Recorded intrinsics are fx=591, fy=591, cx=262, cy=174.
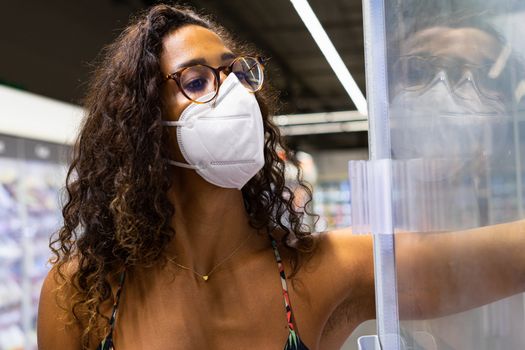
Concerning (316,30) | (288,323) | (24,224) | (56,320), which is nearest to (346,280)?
(288,323)

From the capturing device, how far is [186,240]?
3.95 ft

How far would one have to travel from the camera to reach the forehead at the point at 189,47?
117 cm

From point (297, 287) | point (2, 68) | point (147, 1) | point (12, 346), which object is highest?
point (147, 1)

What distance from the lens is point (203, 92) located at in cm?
119

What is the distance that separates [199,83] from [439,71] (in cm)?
66

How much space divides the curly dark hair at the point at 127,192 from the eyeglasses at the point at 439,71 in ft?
1.63

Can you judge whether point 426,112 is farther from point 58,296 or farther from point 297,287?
point 58,296

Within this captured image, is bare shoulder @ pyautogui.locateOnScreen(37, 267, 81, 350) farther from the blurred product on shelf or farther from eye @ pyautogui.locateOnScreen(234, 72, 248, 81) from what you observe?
the blurred product on shelf

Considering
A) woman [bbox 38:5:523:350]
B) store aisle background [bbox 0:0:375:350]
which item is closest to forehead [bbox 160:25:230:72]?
woman [bbox 38:5:523:350]

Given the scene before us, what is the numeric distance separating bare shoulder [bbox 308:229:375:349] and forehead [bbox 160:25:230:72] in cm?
43

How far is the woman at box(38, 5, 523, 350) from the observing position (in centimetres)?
114

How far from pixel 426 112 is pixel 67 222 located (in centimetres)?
90

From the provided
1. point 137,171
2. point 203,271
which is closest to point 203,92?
point 137,171

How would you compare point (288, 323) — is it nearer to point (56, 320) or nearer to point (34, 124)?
point (56, 320)
